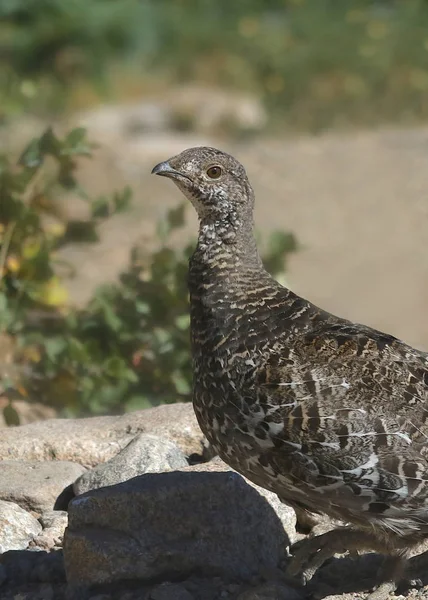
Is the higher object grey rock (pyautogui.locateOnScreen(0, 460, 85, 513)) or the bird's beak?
the bird's beak

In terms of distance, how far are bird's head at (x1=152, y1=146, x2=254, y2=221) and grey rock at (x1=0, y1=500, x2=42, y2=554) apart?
5.12ft

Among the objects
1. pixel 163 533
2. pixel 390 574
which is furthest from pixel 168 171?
pixel 390 574

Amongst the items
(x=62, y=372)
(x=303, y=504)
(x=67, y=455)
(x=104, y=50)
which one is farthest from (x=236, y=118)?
(x=303, y=504)

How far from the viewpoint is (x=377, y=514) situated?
419cm

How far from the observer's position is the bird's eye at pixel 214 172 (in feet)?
15.6

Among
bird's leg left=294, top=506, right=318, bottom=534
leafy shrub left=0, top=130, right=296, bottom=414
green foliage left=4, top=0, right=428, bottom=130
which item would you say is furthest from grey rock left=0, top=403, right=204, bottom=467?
green foliage left=4, top=0, right=428, bottom=130

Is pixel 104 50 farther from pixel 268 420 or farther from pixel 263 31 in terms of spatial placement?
pixel 268 420

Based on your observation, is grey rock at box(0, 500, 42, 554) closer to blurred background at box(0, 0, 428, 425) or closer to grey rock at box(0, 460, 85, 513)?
grey rock at box(0, 460, 85, 513)

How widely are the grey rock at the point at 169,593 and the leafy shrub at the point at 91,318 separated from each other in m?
2.43

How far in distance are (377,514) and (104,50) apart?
54.5ft

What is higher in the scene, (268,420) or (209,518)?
(268,420)

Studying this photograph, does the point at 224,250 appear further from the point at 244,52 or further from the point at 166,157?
the point at 244,52

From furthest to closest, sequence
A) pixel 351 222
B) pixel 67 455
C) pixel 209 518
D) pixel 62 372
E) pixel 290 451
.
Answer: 1. pixel 351 222
2. pixel 62 372
3. pixel 67 455
4. pixel 209 518
5. pixel 290 451

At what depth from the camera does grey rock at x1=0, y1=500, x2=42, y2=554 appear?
15.9 feet
